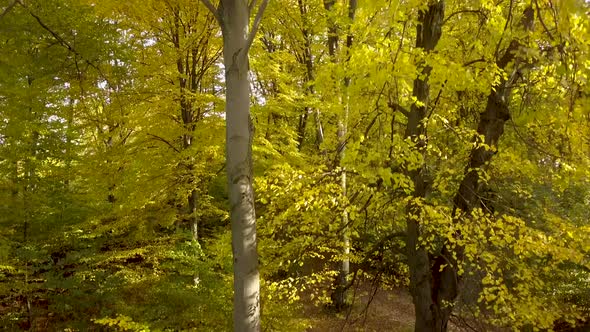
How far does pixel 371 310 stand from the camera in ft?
37.6

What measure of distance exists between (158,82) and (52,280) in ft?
13.9

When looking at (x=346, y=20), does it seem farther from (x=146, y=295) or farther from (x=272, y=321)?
(x=146, y=295)

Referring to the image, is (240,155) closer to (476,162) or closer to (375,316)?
(476,162)

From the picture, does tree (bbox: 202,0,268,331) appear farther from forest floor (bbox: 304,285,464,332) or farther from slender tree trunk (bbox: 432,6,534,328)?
forest floor (bbox: 304,285,464,332)

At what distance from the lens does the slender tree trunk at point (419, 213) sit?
481 centimetres

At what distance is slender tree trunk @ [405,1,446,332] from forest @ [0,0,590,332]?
27mm

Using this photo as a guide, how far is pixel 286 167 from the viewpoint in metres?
5.87

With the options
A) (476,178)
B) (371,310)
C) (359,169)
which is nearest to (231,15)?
(359,169)

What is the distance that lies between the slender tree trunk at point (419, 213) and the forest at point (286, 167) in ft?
0.09

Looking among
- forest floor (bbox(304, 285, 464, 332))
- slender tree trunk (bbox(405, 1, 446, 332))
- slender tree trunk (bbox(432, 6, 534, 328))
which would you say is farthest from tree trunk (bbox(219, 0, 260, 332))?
forest floor (bbox(304, 285, 464, 332))

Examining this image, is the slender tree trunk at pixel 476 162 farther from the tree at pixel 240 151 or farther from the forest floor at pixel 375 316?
the forest floor at pixel 375 316

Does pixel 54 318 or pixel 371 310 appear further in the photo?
pixel 371 310

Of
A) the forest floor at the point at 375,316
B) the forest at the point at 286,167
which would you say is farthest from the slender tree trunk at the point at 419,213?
the forest floor at the point at 375,316

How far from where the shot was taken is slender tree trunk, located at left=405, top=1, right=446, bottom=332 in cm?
481
